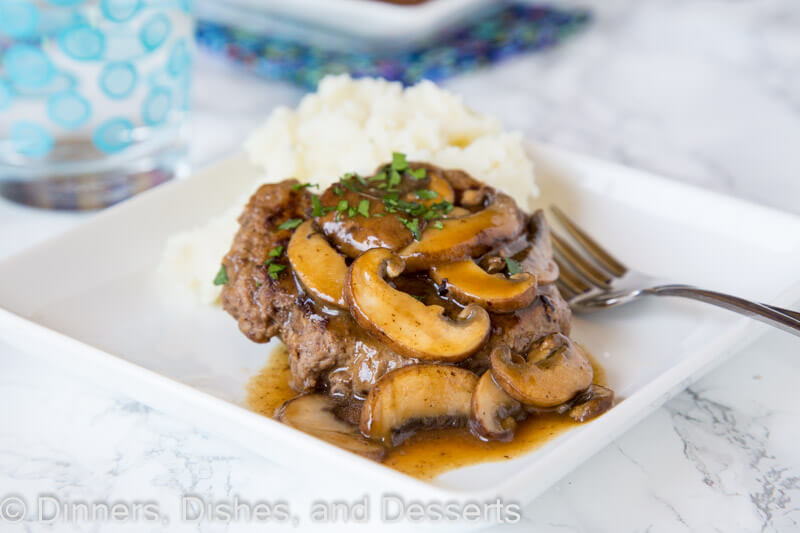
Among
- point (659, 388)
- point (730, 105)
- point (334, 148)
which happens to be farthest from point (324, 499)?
point (730, 105)

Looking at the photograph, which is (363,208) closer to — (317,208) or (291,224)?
(317,208)

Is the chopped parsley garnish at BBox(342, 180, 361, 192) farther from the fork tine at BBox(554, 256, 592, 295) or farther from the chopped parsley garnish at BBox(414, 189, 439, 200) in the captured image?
the fork tine at BBox(554, 256, 592, 295)

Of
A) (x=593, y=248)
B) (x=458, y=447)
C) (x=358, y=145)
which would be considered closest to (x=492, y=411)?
(x=458, y=447)

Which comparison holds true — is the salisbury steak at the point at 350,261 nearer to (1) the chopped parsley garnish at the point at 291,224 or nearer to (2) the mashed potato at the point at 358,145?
(1) the chopped parsley garnish at the point at 291,224

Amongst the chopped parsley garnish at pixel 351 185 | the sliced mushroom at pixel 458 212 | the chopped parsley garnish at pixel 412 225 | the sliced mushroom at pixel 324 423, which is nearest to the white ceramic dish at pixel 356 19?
the chopped parsley garnish at pixel 351 185

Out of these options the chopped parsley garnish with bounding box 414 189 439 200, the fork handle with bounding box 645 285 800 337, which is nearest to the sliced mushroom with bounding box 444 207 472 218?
the chopped parsley garnish with bounding box 414 189 439 200

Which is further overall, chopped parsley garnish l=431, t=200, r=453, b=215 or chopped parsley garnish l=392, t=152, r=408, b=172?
chopped parsley garnish l=392, t=152, r=408, b=172

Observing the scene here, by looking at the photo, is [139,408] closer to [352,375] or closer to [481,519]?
[352,375]
